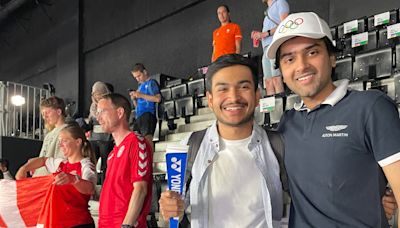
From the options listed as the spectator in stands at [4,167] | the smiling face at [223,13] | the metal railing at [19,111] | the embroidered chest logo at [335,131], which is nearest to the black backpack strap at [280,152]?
the embroidered chest logo at [335,131]

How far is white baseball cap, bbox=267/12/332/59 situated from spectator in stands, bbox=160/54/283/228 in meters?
0.21

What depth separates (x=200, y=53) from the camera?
10094 millimetres

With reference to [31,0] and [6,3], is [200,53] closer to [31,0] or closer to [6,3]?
[31,0]

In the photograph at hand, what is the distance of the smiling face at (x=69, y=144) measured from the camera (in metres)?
3.04

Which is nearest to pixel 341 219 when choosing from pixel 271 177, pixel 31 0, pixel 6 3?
pixel 271 177

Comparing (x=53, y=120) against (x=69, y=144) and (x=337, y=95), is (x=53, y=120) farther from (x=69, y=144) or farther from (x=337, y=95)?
(x=337, y=95)

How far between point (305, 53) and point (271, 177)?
1.48 ft

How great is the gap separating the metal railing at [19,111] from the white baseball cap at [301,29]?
7760 millimetres

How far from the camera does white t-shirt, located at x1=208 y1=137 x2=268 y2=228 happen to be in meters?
1.64

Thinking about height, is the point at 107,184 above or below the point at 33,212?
above

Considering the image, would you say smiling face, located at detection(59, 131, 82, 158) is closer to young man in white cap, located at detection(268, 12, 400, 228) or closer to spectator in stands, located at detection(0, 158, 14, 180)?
young man in white cap, located at detection(268, 12, 400, 228)

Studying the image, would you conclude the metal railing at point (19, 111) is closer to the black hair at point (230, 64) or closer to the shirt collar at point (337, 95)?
the black hair at point (230, 64)

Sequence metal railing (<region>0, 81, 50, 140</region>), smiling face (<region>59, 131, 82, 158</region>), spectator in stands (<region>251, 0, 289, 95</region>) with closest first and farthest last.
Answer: smiling face (<region>59, 131, 82, 158</region>) → spectator in stands (<region>251, 0, 289, 95</region>) → metal railing (<region>0, 81, 50, 140</region>)

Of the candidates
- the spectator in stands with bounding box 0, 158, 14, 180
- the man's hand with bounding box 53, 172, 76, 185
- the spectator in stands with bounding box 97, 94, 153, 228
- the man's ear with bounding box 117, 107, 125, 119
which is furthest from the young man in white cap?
the spectator in stands with bounding box 0, 158, 14, 180
